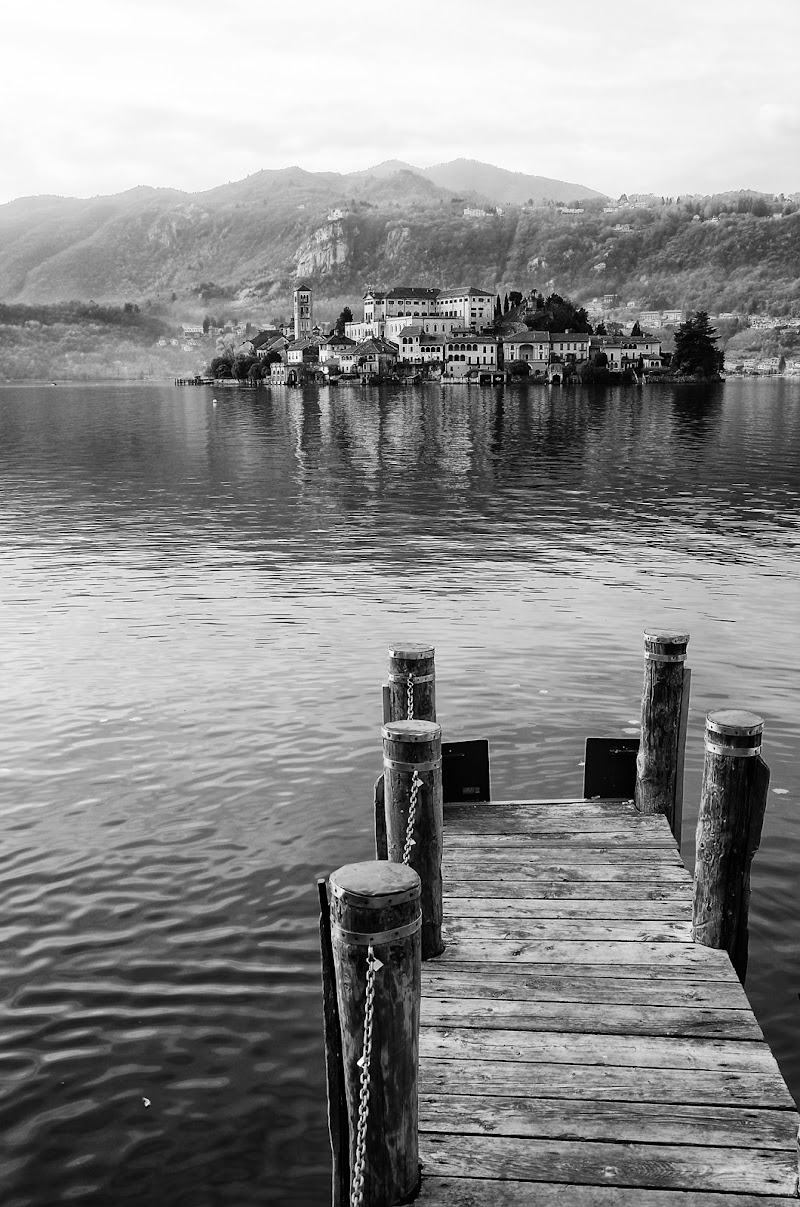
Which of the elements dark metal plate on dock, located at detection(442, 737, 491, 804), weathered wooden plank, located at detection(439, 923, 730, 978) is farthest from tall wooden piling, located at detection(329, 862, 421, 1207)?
dark metal plate on dock, located at detection(442, 737, 491, 804)

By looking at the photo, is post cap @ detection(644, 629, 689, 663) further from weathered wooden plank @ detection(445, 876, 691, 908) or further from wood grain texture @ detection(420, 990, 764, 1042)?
wood grain texture @ detection(420, 990, 764, 1042)

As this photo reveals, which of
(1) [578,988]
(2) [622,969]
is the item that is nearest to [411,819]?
(1) [578,988]

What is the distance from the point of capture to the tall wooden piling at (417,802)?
8367 millimetres

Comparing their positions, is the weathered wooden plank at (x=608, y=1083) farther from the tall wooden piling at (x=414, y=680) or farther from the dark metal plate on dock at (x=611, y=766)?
the dark metal plate on dock at (x=611, y=766)

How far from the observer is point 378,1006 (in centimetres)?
544

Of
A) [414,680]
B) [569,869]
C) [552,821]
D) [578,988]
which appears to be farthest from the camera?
[552,821]

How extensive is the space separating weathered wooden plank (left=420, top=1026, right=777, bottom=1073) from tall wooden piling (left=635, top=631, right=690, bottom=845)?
13.3 feet

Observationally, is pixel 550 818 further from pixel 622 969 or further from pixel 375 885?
pixel 375 885

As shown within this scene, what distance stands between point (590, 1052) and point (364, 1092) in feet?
7.85

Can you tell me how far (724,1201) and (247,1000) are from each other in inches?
200

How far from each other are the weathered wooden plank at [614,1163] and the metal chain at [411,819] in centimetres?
228

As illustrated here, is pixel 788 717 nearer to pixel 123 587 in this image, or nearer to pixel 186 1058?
pixel 186 1058

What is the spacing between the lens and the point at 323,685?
19.2 metres

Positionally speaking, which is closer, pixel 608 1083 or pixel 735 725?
pixel 608 1083
